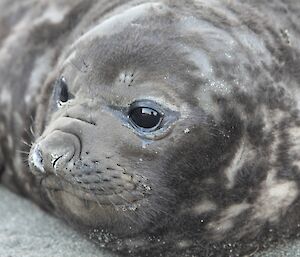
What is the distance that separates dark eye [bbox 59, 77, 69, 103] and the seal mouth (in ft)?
1.24

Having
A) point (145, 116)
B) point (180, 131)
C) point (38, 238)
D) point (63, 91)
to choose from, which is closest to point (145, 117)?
point (145, 116)

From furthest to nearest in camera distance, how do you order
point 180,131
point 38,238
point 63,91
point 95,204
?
point 38,238
point 63,91
point 95,204
point 180,131

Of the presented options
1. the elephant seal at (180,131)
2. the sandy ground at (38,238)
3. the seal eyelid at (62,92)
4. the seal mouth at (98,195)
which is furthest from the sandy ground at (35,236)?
the seal eyelid at (62,92)

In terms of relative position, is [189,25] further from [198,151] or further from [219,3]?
[198,151]

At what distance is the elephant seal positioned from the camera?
9.30ft

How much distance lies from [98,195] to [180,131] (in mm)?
387

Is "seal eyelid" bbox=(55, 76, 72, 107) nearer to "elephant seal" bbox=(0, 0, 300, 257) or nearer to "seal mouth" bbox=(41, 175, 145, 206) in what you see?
"elephant seal" bbox=(0, 0, 300, 257)

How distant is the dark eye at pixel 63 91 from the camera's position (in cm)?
314

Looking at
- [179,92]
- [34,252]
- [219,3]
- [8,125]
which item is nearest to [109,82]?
[179,92]

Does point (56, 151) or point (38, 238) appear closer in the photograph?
point (56, 151)

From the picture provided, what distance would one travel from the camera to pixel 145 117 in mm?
2863

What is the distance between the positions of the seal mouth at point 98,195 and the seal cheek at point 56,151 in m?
0.05

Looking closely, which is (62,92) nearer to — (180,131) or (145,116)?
(145,116)

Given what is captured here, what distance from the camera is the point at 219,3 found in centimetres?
316
